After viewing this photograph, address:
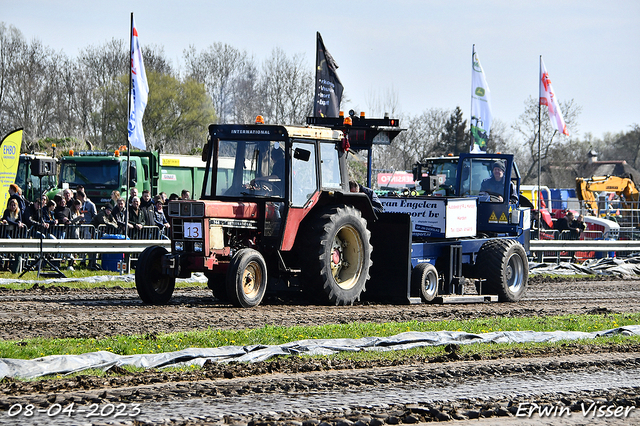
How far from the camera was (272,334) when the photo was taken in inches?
334

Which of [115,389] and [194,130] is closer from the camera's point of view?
[115,389]

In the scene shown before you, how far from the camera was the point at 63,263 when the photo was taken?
671 inches

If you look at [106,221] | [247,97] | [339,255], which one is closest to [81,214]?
[106,221]

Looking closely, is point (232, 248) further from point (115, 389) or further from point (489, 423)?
point (489, 423)

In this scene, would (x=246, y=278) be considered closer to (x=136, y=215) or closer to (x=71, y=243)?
(x=71, y=243)

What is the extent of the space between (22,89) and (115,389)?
167 ft

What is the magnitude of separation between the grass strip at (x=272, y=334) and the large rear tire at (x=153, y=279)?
280cm

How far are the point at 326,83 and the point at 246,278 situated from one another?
890 centimetres

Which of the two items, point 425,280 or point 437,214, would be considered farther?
point 437,214

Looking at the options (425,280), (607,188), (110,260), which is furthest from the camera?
(607,188)

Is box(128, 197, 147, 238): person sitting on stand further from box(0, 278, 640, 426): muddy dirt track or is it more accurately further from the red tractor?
box(0, 278, 640, 426): muddy dirt track

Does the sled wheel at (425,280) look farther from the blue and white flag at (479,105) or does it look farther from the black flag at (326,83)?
the blue and white flag at (479,105)

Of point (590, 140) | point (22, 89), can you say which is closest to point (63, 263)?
point (22, 89)

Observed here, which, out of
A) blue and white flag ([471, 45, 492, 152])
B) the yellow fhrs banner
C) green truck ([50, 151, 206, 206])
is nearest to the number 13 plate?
the yellow fhrs banner
